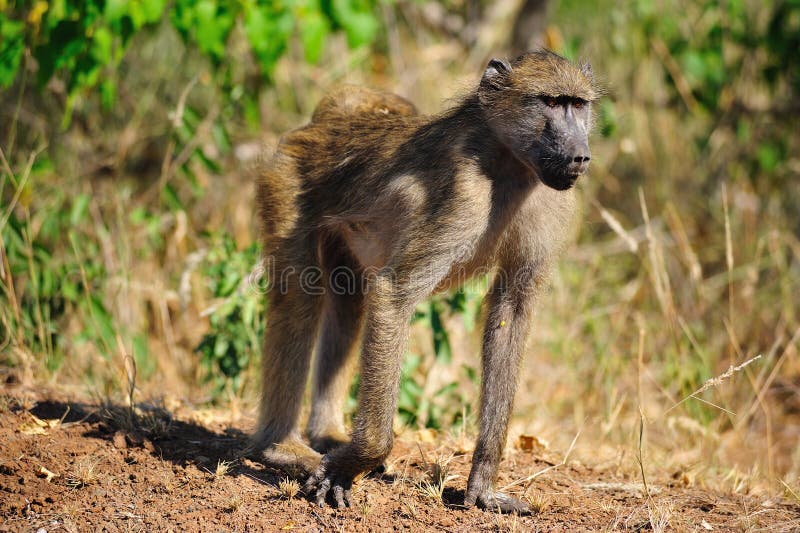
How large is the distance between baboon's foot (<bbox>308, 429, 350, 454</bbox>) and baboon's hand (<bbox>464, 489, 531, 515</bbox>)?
880 millimetres

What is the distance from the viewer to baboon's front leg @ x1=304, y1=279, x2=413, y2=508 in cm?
340

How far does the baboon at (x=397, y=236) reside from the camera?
3.42 metres

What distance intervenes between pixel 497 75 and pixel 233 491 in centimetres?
210

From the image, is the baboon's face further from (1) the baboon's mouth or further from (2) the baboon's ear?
(2) the baboon's ear

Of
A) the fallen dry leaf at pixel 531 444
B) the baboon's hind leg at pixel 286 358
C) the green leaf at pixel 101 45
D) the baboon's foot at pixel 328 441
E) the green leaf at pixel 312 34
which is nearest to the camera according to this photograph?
the baboon's hind leg at pixel 286 358

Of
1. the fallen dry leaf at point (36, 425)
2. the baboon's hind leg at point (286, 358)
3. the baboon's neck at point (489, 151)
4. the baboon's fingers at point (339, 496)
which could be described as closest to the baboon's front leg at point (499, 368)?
the baboon's neck at point (489, 151)

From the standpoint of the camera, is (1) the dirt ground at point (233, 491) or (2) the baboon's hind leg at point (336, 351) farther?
(2) the baboon's hind leg at point (336, 351)

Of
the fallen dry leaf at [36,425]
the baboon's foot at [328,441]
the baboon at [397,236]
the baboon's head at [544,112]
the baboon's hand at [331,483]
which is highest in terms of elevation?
the baboon's head at [544,112]

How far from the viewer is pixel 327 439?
166 inches

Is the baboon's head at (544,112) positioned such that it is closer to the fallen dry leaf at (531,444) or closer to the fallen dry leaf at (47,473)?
the fallen dry leaf at (531,444)

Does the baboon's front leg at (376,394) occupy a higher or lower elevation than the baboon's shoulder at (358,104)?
lower

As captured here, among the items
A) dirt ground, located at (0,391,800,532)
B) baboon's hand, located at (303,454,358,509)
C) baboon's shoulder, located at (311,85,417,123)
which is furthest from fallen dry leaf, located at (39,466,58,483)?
baboon's shoulder, located at (311,85,417,123)

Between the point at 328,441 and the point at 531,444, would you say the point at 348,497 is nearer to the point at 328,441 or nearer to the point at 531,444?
the point at 328,441

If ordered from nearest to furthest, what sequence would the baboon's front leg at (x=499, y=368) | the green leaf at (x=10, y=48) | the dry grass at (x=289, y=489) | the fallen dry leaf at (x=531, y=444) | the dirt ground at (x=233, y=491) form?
the dirt ground at (x=233, y=491) < the dry grass at (x=289, y=489) < the baboon's front leg at (x=499, y=368) < the fallen dry leaf at (x=531, y=444) < the green leaf at (x=10, y=48)
